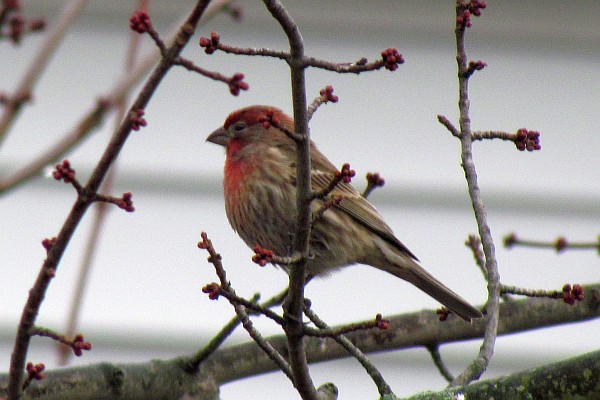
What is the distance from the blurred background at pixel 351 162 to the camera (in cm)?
719

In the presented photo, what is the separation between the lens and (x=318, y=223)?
517 centimetres

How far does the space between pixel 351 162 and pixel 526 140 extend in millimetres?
3778

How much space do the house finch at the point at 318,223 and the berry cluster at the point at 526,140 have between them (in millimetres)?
1493

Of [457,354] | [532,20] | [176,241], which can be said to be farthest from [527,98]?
[176,241]

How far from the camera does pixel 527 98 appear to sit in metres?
7.66

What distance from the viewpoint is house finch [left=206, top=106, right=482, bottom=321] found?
17.2 feet

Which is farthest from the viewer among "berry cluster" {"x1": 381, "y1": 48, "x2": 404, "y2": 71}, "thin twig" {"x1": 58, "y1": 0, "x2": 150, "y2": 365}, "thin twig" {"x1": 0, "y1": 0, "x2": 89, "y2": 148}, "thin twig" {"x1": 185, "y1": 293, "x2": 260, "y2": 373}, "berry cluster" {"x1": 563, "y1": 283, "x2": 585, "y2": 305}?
"thin twig" {"x1": 58, "y1": 0, "x2": 150, "y2": 365}

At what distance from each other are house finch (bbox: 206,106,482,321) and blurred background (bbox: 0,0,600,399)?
5.52 feet

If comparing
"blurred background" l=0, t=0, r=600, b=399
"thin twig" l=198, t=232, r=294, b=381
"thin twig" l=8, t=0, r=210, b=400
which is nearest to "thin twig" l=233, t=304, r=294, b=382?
"thin twig" l=198, t=232, r=294, b=381

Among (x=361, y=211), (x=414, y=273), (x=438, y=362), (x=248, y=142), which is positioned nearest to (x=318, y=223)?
(x=361, y=211)

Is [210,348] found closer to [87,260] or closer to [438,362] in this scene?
[87,260]

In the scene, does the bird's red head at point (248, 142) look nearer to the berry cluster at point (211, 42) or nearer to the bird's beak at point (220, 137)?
the bird's beak at point (220, 137)

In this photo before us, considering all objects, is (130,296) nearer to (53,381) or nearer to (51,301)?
(51,301)

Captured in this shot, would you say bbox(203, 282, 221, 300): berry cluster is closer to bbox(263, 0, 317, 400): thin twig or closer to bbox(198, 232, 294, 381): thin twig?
bbox(198, 232, 294, 381): thin twig
